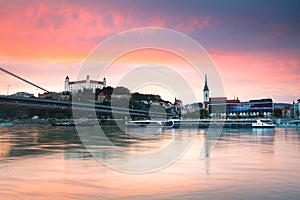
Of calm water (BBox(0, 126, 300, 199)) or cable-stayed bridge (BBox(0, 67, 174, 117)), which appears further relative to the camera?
cable-stayed bridge (BBox(0, 67, 174, 117))

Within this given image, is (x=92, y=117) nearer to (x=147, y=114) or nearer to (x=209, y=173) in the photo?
(x=147, y=114)

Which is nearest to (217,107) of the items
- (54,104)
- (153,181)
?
(54,104)

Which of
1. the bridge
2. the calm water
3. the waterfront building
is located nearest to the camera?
the calm water

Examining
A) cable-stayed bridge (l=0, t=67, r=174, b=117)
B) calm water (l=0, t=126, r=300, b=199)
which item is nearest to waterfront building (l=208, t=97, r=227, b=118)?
cable-stayed bridge (l=0, t=67, r=174, b=117)

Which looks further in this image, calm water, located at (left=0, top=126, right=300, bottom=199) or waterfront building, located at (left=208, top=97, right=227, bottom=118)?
waterfront building, located at (left=208, top=97, right=227, bottom=118)

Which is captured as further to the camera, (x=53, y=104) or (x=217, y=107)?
(x=217, y=107)

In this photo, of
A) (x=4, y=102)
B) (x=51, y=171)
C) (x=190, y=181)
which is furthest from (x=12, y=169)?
(x=4, y=102)

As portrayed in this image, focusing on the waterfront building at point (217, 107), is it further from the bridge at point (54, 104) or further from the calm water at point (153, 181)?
the calm water at point (153, 181)

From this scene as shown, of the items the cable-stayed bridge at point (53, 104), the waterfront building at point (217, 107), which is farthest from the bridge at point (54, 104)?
the waterfront building at point (217, 107)

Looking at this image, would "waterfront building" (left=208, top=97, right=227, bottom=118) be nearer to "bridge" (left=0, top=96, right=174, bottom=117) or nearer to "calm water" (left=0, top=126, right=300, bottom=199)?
"bridge" (left=0, top=96, right=174, bottom=117)

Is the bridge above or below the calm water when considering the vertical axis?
above

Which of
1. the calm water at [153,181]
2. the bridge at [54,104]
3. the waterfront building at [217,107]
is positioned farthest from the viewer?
the waterfront building at [217,107]

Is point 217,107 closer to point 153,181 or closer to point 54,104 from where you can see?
point 54,104

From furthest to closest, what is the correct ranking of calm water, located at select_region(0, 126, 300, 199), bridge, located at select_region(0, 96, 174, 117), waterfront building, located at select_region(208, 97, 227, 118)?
waterfront building, located at select_region(208, 97, 227, 118), bridge, located at select_region(0, 96, 174, 117), calm water, located at select_region(0, 126, 300, 199)
